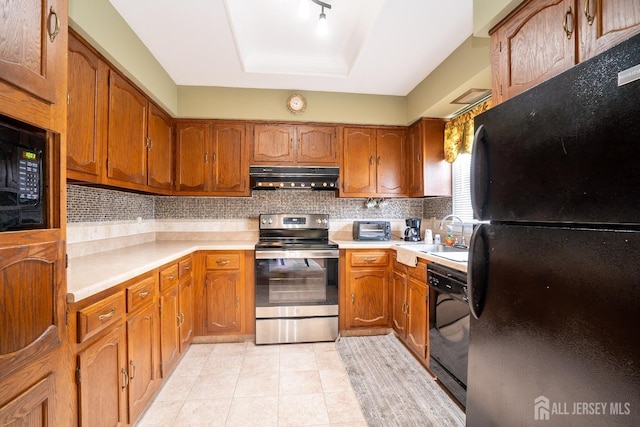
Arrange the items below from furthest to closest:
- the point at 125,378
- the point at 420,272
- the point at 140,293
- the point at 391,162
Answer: the point at 391,162 < the point at 420,272 < the point at 140,293 < the point at 125,378

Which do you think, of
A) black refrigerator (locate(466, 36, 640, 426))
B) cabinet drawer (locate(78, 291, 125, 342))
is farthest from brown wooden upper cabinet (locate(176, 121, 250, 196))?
black refrigerator (locate(466, 36, 640, 426))

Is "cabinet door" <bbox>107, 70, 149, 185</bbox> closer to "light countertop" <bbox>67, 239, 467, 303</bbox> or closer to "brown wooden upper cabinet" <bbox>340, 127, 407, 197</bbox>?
"light countertop" <bbox>67, 239, 467, 303</bbox>

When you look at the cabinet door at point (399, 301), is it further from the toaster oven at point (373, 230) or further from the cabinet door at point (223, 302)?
the cabinet door at point (223, 302)

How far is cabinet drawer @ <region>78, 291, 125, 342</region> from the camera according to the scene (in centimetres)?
110

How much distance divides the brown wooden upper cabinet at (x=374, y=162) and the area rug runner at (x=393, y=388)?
1554 mm

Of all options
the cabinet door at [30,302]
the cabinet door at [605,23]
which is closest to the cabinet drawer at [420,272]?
the cabinet door at [605,23]

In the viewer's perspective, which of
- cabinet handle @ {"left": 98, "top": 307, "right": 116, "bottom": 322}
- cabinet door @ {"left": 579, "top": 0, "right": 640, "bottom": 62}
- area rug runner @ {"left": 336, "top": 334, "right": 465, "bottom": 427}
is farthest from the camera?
area rug runner @ {"left": 336, "top": 334, "right": 465, "bottom": 427}

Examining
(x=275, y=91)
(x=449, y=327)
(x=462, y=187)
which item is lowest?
(x=449, y=327)

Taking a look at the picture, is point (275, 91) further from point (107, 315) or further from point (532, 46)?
point (107, 315)

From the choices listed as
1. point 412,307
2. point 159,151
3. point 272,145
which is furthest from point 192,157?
point 412,307

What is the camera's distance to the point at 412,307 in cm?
235

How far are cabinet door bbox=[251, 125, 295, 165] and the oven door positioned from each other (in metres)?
0.99

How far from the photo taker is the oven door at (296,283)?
260cm

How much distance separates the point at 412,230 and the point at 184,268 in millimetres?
2318
